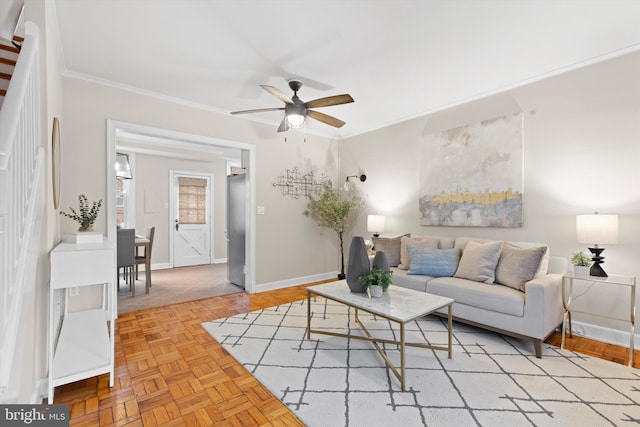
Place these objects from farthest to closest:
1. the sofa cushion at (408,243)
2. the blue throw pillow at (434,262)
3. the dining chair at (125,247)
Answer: the dining chair at (125,247) → the sofa cushion at (408,243) → the blue throw pillow at (434,262)

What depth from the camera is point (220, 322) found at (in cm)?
317

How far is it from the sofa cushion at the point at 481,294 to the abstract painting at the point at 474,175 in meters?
0.95

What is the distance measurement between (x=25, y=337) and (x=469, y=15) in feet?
11.0

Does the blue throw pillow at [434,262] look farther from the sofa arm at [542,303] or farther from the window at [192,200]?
the window at [192,200]

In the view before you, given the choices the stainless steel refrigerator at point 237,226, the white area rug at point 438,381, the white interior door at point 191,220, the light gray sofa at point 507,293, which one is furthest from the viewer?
the white interior door at point 191,220

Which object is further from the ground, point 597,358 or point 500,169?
point 500,169

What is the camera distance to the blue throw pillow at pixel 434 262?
3213 mm

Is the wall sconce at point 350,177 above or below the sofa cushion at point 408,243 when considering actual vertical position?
above

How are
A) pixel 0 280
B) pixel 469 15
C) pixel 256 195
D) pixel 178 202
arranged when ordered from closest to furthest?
pixel 0 280
pixel 469 15
pixel 256 195
pixel 178 202

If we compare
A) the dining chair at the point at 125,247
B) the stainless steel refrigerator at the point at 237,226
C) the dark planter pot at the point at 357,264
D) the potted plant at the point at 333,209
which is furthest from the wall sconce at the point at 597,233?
the dining chair at the point at 125,247

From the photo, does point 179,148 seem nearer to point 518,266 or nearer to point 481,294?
point 481,294

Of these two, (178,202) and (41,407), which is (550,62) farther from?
(178,202)

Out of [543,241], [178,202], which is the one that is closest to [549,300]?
[543,241]

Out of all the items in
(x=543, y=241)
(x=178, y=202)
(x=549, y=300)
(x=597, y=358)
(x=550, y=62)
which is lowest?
(x=597, y=358)
